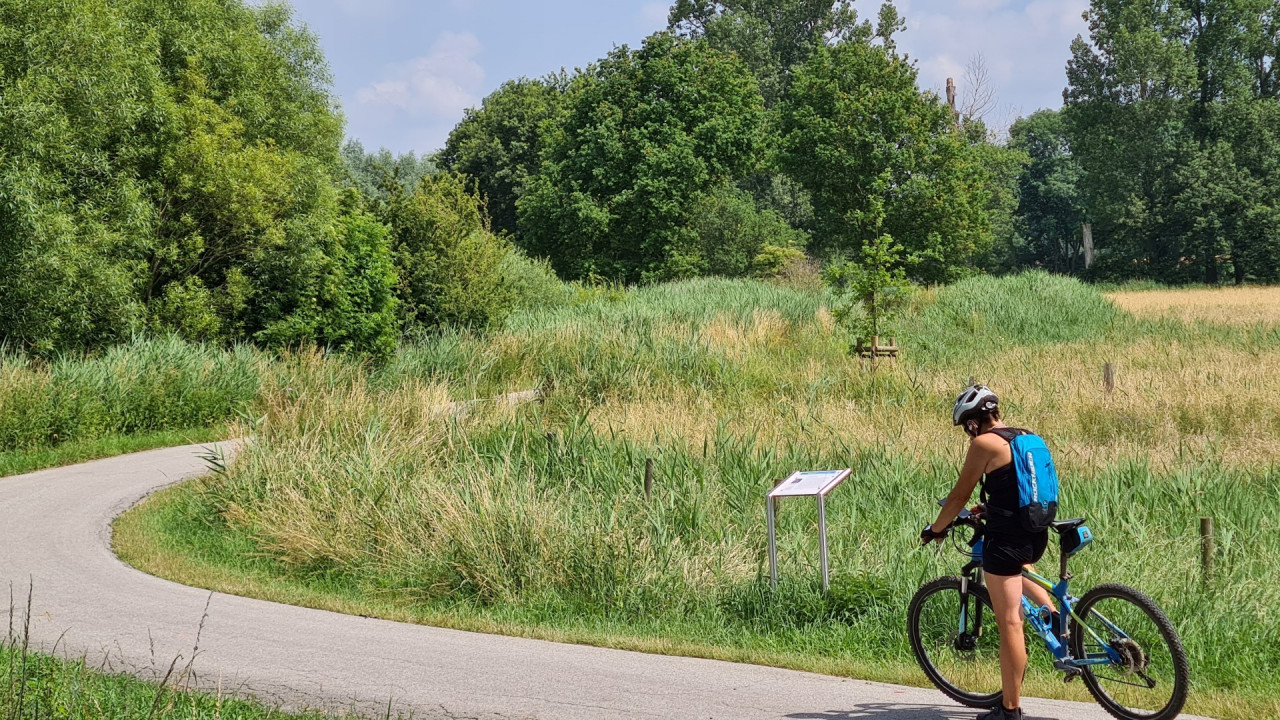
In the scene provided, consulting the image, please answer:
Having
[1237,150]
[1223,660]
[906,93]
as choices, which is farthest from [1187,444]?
[1237,150]

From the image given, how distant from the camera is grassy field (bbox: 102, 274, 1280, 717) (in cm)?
818

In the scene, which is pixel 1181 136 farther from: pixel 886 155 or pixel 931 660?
pixel 931 660

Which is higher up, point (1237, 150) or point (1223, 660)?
point (1237, 150)

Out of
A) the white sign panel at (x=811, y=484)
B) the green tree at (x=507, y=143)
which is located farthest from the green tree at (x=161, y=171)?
the green tree at (x=507, y=143)

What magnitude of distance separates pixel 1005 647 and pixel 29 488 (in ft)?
43.9

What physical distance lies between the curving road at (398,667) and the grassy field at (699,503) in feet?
1.54

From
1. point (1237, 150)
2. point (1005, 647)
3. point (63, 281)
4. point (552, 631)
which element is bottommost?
point (552, 631)

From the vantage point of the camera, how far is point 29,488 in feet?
47.2

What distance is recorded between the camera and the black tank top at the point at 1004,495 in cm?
549

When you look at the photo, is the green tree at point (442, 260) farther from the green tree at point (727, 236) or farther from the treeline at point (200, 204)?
the green tree at point (727, 236)

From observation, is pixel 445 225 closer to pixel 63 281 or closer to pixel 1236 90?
pixel 63 281

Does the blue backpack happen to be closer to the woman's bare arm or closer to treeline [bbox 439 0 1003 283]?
the woman's bare arm

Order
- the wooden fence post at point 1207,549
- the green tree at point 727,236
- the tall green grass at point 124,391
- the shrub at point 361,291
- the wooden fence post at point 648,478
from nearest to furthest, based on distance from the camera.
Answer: the wooden fence post at point 1207,549
the wooden fence post at point 648,478
the tall green grass at point 124,391
the shrub at point 361,291
the green tree at point 727,236

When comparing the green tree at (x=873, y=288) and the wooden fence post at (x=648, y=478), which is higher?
the green tree at (x=873, y=288)
